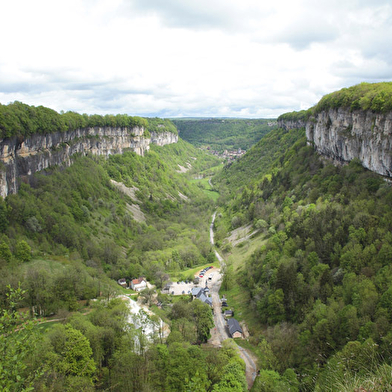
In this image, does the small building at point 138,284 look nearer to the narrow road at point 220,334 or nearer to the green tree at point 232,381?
the narrow road at point 220,334

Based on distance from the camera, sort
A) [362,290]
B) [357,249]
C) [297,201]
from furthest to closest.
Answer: [297,201]
[357,249]
[362,290]

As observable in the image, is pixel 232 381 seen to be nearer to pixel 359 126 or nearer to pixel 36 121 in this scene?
pixel 359 126

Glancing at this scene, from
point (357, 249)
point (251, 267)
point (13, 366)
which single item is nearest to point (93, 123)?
point (251, 267)

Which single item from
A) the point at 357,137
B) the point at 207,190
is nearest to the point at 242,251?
the point at 357,137

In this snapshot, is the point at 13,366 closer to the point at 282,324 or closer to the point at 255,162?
the point at 282,324

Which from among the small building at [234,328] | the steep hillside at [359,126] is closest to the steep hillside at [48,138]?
the small building at [234,328]

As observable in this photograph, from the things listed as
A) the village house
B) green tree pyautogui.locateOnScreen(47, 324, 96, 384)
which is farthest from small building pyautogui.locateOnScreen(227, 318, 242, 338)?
green tree pyautogui.locateOnScreen(47, 324, 96, 384)
